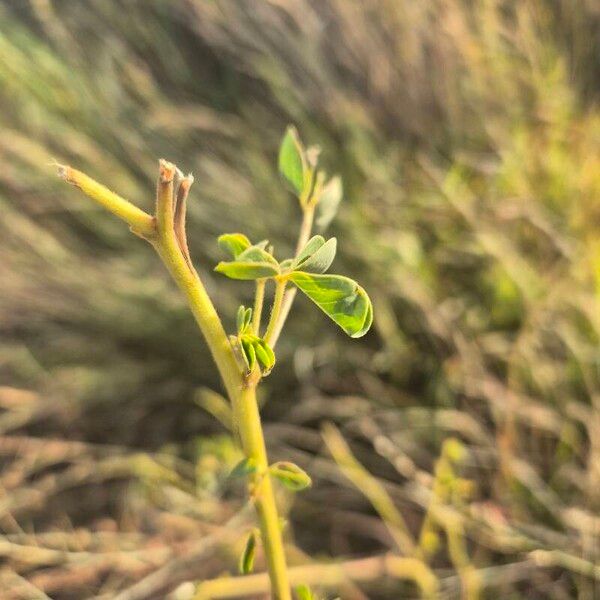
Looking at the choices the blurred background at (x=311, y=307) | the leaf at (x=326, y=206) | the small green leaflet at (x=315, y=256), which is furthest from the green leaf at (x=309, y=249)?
the blurred background at (x=311, y=307)

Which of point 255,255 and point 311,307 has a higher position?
point 311,307

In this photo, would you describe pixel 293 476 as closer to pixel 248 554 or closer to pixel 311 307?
pixel 248 554

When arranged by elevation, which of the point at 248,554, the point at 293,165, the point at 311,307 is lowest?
the point at 248,554

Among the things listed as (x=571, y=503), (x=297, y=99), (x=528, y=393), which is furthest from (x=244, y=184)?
(x=571, y=503)

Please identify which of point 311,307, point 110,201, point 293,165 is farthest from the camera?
point 311,307

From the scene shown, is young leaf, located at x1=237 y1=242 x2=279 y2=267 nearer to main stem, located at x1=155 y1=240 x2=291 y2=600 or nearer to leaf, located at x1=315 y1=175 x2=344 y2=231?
main stem, located at x1=155 y1=240 x2=291 y2=600

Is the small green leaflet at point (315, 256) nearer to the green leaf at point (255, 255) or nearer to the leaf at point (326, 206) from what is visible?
the green leaf at point (255, 255)

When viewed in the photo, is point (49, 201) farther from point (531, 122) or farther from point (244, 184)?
point (531, 122)

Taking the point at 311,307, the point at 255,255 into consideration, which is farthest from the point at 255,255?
the point at 311,307
